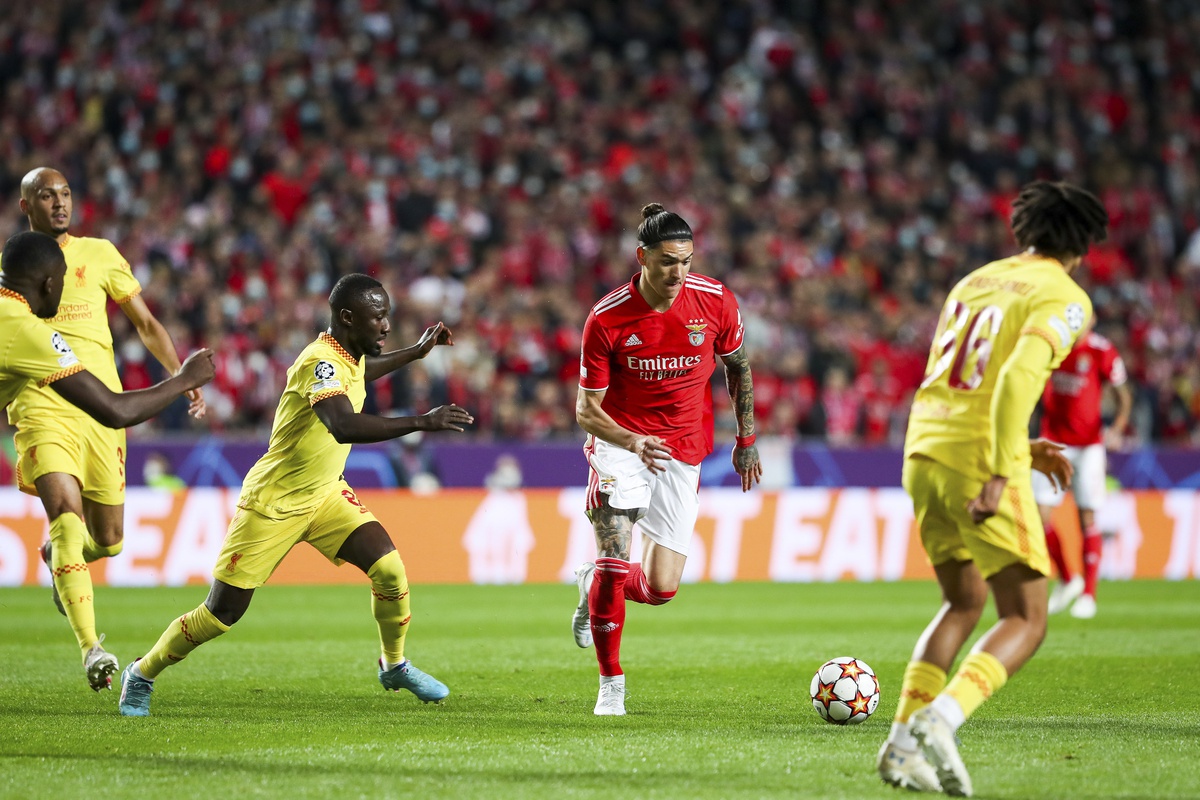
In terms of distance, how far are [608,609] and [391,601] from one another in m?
1.06

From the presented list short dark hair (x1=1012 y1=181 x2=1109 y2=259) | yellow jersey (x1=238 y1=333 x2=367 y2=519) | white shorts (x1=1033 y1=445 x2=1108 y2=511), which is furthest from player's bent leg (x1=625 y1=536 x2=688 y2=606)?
white shorts (x1=1033 y1=445 x2=1108 y2=511)

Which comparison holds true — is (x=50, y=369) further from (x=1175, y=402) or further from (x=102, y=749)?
(x=1175, y=402)

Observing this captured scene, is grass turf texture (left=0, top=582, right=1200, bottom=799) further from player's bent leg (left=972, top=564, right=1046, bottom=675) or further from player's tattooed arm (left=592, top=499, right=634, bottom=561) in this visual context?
player's tattooed arm (left=592, top=499, right=634, bottom=561)

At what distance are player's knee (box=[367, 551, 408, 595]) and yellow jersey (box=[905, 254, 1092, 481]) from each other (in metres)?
2.79

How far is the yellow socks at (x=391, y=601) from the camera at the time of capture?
7.18 m

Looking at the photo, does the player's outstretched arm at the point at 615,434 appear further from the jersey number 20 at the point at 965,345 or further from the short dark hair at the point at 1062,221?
the short dark hair at the point at 1062,221

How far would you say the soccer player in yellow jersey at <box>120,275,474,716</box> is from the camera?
270 inches

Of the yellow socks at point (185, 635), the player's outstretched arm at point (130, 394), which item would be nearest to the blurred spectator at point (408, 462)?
the yellow socks at point (185, 635)

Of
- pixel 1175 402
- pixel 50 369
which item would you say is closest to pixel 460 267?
pixel 1175 402

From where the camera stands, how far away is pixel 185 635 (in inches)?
272

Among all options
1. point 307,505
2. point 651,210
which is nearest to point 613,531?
point 307,505

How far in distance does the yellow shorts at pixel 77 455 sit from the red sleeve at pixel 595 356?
2.44 metres

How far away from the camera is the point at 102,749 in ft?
19.9

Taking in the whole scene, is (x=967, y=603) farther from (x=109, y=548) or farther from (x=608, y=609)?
(x=109, y=548)
